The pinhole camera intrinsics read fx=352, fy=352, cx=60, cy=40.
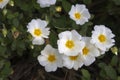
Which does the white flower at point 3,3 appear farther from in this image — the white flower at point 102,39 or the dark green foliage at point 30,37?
the white flower at point 102,39

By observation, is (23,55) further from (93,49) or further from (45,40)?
(93,49)

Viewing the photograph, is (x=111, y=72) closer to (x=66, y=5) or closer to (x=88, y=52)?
(x=88, y=52)

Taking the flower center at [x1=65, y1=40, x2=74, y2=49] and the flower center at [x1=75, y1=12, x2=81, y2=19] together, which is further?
the flower center at [x1=75, y1=12, x2=81, y2=19]

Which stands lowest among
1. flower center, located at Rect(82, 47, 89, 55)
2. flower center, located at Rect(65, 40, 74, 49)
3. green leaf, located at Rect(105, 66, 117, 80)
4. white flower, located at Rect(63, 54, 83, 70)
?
green leaf, located at Rect(105, 66, 117, 80)

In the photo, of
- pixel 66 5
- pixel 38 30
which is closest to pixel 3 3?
pixel 38 30

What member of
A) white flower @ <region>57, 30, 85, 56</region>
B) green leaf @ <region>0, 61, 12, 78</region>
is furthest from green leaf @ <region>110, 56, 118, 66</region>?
green leaf @ <region>0, 61, 12, 78</region>

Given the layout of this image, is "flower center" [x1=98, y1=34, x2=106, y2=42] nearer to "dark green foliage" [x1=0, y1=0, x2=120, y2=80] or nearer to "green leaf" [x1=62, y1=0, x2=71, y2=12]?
"dark green foliage" [x1=0, y1=0, x2=120, y2=80]

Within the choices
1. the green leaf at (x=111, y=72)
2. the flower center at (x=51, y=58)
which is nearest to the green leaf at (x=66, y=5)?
the flower center at (x=51, y=58)

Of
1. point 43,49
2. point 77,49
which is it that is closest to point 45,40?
point 43,49
